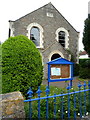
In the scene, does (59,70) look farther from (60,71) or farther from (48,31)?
(48,31)

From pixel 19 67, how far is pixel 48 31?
35.6ft

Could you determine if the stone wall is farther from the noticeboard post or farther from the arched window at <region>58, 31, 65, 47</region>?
the arched window at <region>58, 31, 65, 47</region>

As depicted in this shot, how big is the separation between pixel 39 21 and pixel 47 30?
1228 millimetres

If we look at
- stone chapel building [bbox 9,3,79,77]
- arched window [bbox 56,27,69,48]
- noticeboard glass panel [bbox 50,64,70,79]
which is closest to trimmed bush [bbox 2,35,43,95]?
noticeboard glass panel [bbox 50,64,70,79]

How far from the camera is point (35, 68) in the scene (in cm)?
493

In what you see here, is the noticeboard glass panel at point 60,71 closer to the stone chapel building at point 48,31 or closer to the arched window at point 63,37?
the stone chapel building at point 48,31

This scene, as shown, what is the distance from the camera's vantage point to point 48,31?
14.9 metres

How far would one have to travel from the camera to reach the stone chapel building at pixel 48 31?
45.3 ft

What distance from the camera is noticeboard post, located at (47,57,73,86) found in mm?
7203

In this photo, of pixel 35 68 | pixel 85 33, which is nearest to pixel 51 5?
pixel 85 33

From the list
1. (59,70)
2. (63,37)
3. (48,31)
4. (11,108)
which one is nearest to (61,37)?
(63,37)

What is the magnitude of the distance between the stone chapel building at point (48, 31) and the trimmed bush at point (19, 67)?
854 centimetres

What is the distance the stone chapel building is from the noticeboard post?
234 inches

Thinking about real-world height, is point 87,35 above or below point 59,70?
above
